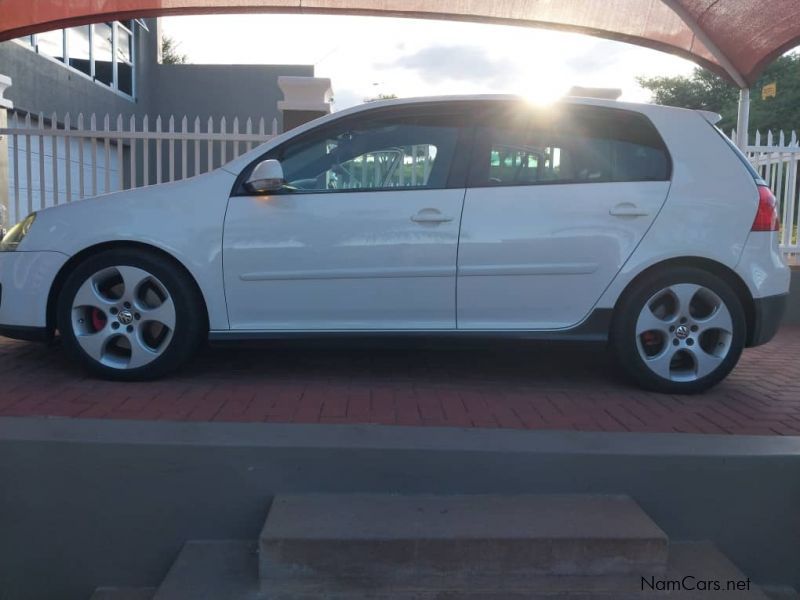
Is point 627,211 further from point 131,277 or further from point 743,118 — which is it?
point 743,118

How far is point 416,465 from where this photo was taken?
3180 mm

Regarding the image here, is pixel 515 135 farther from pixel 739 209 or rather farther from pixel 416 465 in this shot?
pixel 416 465

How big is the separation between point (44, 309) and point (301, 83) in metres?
4.36

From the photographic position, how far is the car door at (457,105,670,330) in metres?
4.16

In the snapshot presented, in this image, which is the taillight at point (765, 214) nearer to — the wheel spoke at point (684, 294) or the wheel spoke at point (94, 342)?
the wheel spoke at point (684, 294)

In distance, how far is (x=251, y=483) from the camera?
3.18 meters

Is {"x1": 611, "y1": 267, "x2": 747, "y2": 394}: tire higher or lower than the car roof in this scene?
lower

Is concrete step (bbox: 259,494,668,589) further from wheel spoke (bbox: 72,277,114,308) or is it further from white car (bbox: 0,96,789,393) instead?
wheel spoke (bbox: 72,277,114,308)

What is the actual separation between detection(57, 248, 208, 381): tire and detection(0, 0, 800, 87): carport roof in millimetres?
4466

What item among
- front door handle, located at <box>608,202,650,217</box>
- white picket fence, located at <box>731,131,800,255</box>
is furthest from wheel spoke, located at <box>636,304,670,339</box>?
white picket fence, located at <box>731,131,800,255</box>

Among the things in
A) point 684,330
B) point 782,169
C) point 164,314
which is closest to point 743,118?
point 782,169

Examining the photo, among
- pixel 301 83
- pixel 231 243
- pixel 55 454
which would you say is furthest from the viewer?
pixel 301 83

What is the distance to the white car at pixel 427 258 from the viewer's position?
13.6 ft

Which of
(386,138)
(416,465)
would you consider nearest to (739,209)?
→ (386,138)
